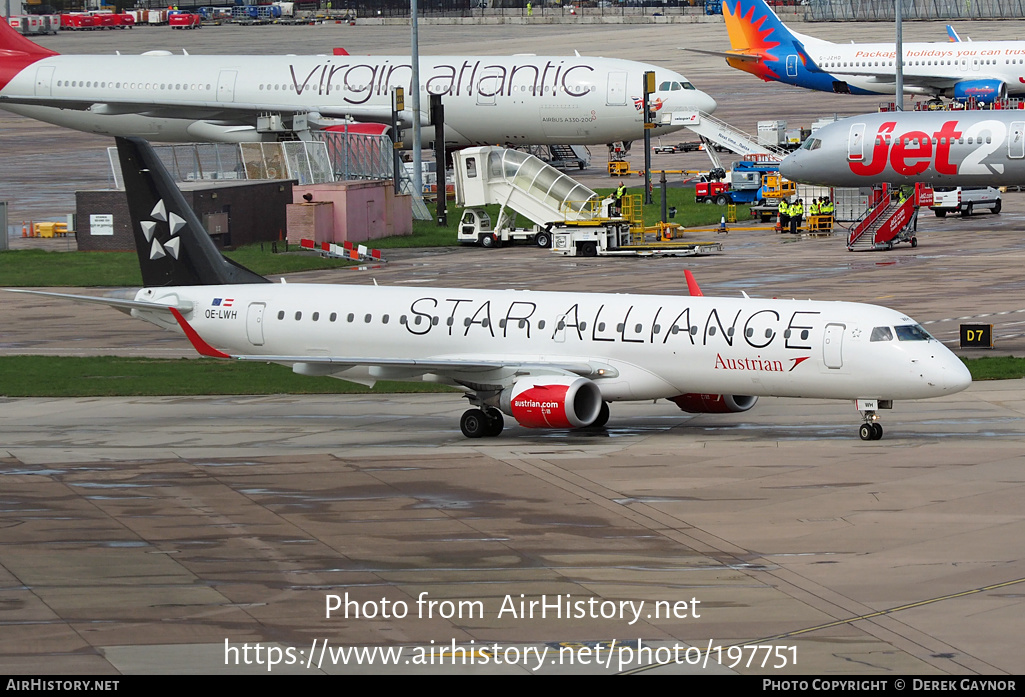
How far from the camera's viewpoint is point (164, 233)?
42562mm

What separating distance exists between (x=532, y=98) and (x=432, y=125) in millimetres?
6047

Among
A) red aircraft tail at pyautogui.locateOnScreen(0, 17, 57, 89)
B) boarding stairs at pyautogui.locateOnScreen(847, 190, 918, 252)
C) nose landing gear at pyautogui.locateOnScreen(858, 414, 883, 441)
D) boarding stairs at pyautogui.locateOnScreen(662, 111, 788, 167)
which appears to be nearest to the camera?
nose landing gear at pyautogui.locateOnScreen(858, 414, 883, 441)

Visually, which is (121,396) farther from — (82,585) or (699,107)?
(699,107)

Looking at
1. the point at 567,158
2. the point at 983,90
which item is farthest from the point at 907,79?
the point at 567,158

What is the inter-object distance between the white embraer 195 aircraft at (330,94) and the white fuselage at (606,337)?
48453mm

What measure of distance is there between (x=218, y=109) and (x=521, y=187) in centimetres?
2269

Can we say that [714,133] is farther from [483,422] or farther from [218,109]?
[483,422]

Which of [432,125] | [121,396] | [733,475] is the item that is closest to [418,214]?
[432,125]

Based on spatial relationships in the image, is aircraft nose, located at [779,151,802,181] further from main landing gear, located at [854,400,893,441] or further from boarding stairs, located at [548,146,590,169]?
main landing gear, located at [854,400,893,441]

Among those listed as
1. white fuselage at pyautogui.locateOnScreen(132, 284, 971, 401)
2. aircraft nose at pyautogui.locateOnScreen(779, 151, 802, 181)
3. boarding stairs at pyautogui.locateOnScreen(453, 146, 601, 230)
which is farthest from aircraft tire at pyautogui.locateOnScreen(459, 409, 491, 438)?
aircraft nose at pyautogui.locateOnScreen(779, 151, 802, 181)

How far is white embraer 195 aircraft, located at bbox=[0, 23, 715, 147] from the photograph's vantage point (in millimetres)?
90188

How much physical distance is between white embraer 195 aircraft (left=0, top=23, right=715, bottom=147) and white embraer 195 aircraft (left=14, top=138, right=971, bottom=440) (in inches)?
1838

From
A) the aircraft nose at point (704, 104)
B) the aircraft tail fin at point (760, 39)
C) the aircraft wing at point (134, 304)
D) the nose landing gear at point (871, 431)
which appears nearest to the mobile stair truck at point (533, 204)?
the aircraft nose at point (704, 104)

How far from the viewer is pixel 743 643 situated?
22188 mm
